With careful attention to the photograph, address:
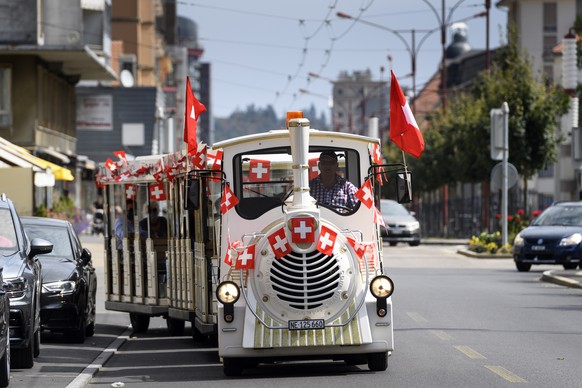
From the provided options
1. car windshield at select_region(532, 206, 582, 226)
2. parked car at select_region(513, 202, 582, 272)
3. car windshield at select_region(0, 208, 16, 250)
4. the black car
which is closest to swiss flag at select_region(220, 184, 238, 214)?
car windshield at select_region(0, 208, 16, 250)

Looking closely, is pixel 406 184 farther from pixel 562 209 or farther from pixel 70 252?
pixel 562 209

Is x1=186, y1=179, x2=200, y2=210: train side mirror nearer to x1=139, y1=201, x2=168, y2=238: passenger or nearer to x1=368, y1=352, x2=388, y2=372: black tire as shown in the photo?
x1=368, y1=352, x2=388, y2=372: black tire

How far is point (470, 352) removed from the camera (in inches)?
632

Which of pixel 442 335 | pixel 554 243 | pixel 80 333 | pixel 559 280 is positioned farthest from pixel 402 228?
pixel 442 335

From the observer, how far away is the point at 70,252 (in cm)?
1997

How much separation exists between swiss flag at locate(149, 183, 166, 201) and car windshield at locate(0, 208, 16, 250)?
176 inches

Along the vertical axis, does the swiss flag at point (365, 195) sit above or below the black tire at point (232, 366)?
above

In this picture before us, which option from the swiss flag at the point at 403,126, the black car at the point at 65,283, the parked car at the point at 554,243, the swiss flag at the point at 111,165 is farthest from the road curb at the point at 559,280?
the swiss flag at the point at 403,126

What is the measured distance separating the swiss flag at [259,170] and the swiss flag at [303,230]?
1246mm

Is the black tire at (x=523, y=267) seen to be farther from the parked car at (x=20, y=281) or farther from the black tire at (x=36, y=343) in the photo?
the parked car at (x=20, y=281)

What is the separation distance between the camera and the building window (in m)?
56.4

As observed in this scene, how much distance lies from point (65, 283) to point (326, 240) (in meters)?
5.66

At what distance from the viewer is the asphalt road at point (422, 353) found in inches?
542

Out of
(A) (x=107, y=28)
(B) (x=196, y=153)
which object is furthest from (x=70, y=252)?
(A) (x=107, y=28)
